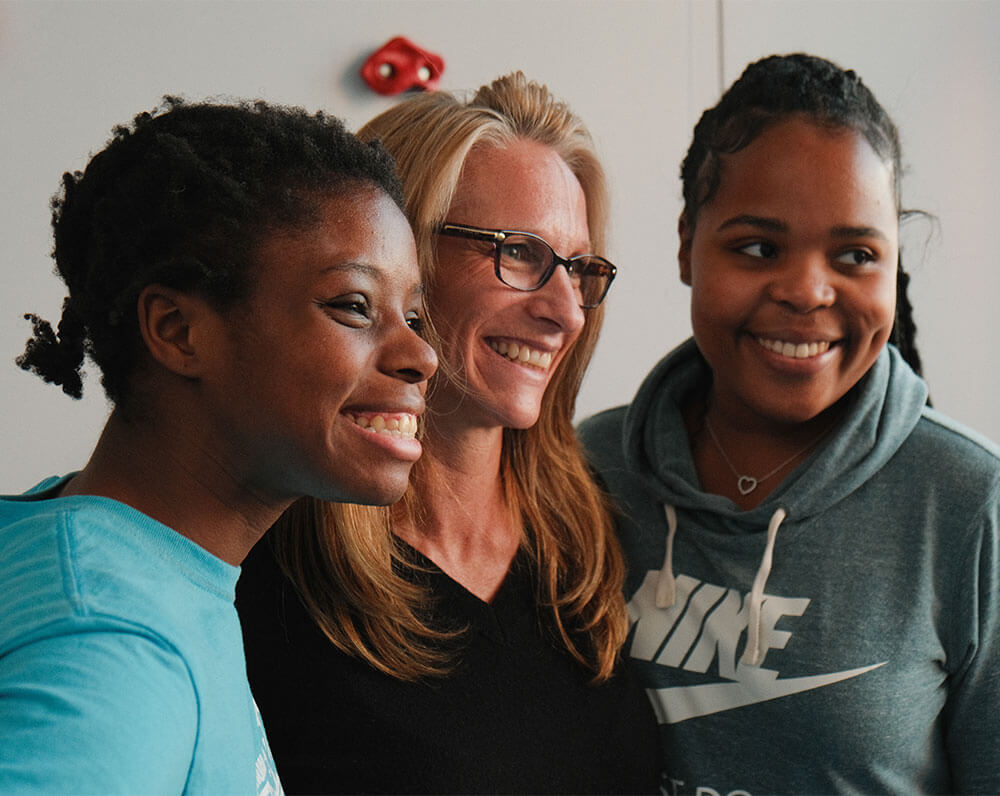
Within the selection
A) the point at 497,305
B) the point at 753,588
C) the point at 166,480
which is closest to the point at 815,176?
the point at 497,305

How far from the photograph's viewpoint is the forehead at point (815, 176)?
4.32 ft

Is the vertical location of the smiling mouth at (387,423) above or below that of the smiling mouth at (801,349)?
below

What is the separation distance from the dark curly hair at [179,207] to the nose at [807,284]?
2.09ft

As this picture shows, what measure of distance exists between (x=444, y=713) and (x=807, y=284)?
704 mm

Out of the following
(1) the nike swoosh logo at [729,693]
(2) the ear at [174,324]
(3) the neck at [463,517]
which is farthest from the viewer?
(3) the neck at [463,517]

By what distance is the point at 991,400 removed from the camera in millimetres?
2531

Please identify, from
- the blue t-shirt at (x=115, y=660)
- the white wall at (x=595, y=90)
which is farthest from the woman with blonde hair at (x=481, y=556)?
→ the white wall at (x=595, y=90)

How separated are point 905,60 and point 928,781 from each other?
179cm

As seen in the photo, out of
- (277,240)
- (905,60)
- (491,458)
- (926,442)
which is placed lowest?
(491,458)

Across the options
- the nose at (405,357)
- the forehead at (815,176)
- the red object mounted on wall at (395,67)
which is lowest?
the nose at (405,357)

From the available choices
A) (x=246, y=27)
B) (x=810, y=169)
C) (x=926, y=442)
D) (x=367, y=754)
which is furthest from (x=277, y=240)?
(x=246, y=27)

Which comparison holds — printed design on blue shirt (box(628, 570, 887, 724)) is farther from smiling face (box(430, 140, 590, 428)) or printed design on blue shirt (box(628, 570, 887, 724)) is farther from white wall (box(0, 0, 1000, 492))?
white wall (box(0, 0, 1000, 492))

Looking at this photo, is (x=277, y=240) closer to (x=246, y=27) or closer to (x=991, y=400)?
(x=246, y=27)

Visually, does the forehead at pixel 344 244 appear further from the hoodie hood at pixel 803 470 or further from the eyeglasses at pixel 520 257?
the hoodie hood at pixel 803 470
